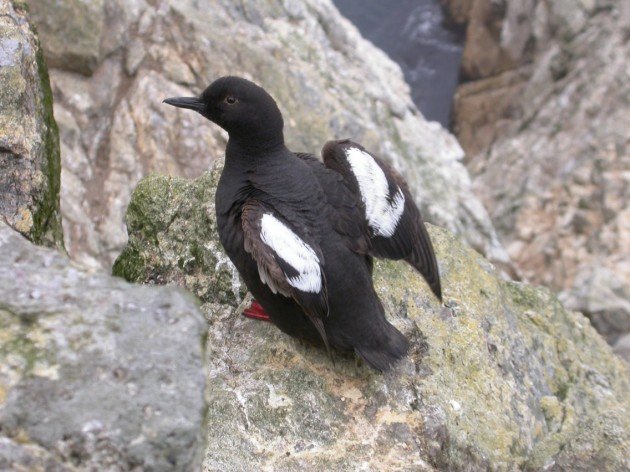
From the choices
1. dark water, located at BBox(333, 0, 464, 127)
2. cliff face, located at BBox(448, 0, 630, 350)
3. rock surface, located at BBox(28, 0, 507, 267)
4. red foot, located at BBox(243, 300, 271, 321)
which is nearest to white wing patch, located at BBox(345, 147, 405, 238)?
red foot, located at BBox(243, 300, 271, 321)

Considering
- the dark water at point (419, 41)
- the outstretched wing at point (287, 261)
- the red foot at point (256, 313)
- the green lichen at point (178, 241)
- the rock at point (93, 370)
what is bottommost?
the dark water at point (419, 41)

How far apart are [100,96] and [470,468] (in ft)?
19.3

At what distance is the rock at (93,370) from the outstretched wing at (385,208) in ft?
6.85

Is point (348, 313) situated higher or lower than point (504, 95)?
higher

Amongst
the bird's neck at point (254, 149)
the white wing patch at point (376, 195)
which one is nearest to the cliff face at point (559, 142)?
the white wing patch at point (376, 195)

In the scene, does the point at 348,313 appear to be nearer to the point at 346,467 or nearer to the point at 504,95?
the point at 346,467

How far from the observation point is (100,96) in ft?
27.7

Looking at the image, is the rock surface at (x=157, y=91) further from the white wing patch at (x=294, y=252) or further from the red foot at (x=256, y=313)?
the white wing patch at (x=294, y=252)

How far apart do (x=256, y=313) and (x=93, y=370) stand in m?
2.21

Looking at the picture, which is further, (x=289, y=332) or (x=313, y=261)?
(x=289, y=332)

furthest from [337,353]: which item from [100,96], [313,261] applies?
[100,96]

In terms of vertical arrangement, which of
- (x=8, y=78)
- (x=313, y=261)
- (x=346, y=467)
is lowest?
(x=346, y=467)

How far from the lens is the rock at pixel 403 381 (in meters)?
4.39

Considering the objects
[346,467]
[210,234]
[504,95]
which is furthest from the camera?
[504,95]
